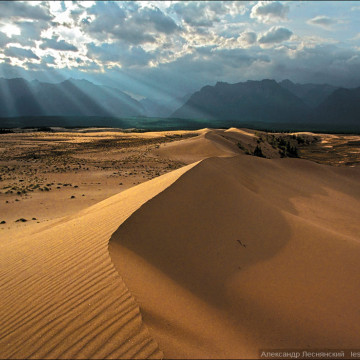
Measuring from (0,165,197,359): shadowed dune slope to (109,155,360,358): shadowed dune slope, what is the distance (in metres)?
0.18

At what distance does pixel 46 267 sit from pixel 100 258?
1.04 m

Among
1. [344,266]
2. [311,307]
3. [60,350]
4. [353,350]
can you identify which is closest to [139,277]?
[60,350]

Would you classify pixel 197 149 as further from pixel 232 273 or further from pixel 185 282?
pixel 185 282

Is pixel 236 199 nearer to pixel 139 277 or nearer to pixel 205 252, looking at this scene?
pixel 205 252

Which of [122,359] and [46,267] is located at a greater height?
[122,359]

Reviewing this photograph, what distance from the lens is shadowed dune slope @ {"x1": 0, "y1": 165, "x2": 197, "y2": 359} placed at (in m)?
2.60

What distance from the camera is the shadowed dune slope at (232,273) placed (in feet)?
9.39

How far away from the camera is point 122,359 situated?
2.39 meters

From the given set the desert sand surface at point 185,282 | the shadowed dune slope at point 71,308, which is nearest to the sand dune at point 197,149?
the desert sand surface at point 185,282

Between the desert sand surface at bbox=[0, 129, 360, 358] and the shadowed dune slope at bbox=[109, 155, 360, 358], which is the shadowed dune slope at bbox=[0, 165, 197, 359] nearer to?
the desert sand surface at bbox=[0, 129, 360, 358]

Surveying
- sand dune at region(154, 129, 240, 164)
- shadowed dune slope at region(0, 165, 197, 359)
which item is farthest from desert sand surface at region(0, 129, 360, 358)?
sand dune at region(154, 129, 240, 164)

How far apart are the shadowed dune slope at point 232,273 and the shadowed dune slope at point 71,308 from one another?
18 cm

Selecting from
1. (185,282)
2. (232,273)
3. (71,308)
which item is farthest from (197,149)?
(71,308)

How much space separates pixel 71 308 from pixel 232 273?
2.17 meters
